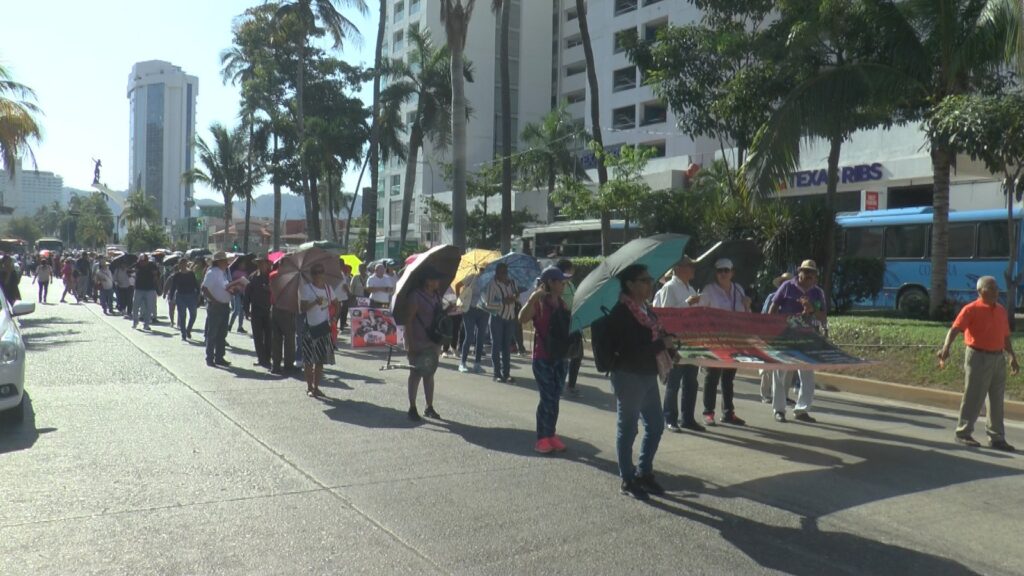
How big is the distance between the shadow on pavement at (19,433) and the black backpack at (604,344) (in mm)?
5235

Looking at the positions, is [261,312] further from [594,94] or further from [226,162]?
[226,162]

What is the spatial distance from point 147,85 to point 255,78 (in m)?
152

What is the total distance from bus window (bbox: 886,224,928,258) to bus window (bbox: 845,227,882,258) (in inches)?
11.9

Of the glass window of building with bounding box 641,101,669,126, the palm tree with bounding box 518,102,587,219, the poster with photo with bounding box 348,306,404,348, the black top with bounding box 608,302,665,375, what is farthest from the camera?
the glass window of building with bounding box 641,101,669,126

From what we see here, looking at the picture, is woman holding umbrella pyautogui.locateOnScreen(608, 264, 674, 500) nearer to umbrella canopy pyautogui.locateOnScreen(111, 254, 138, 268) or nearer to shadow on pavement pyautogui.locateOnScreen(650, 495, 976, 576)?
shadow on pavement pyautogui.locateOnScreen(650, 495, 976, 576)

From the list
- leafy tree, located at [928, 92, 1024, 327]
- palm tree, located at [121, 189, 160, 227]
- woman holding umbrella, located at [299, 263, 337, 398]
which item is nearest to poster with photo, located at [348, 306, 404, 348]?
woman holding umbrella, located at [299, 263, 337, 398]

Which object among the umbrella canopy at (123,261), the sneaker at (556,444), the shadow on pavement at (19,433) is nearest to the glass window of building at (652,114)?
the umbrella canopy at (123,261)

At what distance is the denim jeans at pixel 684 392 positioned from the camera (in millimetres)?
8734

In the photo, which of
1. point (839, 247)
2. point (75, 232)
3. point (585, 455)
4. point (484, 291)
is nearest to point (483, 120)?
point (839, 247)

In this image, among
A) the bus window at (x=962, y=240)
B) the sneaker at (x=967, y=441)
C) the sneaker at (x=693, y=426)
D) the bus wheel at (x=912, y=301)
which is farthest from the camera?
the bus window at (x=962, y=240)

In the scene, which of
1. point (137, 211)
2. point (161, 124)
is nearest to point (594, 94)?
point (137, 211)

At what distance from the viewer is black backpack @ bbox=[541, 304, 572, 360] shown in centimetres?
764

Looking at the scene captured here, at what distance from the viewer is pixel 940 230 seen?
1552cm

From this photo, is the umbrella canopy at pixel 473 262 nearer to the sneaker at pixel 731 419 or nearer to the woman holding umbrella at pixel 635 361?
the sneaker at pixel 731 419
